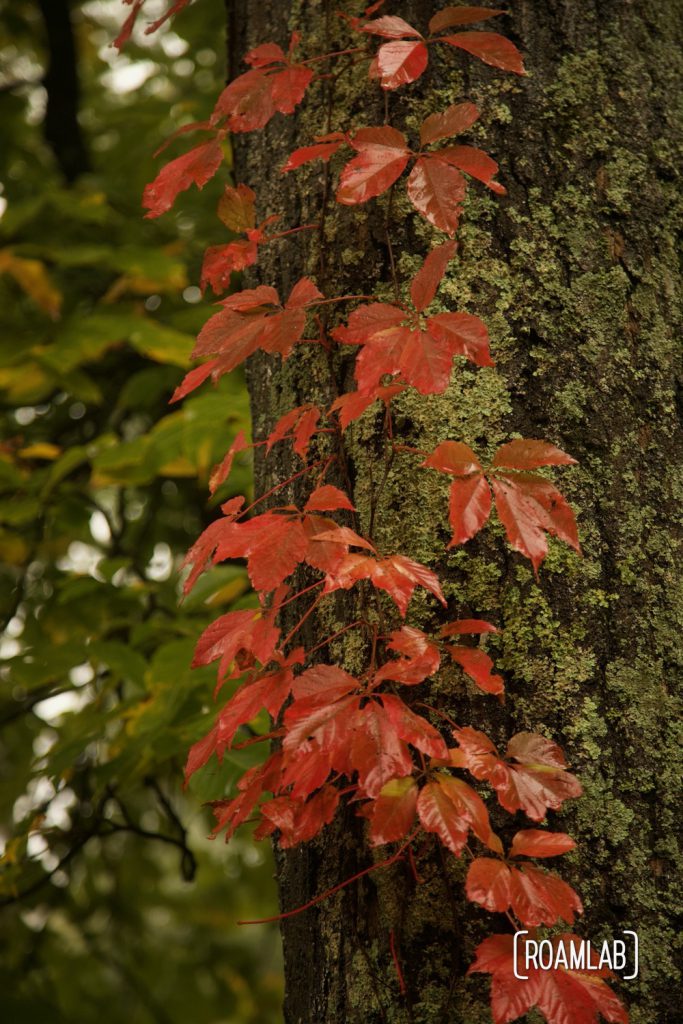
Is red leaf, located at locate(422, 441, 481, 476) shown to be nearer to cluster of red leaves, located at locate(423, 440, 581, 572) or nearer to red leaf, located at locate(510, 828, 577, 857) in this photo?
cluster of red leaves, located at locate(423, 440, 581, 572)

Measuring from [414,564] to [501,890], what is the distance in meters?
0.32

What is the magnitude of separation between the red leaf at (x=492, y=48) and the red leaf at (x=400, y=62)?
0.05 m

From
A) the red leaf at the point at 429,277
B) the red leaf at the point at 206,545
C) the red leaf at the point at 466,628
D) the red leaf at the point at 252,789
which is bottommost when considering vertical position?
the red leaf at the point at 252,789

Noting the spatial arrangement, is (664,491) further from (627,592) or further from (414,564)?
(414,564)

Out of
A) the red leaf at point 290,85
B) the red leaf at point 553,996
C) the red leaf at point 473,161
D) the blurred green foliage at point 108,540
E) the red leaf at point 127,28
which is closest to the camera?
the red leaf at point 553,996

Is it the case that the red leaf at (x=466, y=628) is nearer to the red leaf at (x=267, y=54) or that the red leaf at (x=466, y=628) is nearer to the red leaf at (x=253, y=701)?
the red leaf at (x=253, y=701)

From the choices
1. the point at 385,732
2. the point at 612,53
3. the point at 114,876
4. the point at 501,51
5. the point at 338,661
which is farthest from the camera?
the point at 114,876

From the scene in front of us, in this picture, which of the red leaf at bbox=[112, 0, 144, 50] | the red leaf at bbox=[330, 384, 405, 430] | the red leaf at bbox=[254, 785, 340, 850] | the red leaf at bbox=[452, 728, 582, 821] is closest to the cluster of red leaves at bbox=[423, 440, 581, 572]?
the red leaf at bbox=[330, 384, 405, 430]

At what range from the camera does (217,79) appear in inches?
127

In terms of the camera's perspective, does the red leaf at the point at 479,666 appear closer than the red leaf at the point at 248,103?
Yes

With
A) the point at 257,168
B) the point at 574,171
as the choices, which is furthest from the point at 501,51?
the point at 257,168

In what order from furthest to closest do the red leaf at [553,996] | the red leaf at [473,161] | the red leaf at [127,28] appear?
the red leaf at [127,28] < the red leaf at [473,161] < the red leaf at [553,996]

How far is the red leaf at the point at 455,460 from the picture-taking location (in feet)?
2.77

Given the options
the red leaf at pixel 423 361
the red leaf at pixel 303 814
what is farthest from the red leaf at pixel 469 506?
the red leaf at pixel 303 814
